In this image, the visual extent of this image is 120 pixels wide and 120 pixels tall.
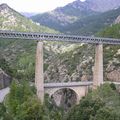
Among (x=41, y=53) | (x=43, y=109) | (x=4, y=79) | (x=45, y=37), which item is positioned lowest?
(x=43, y=109)

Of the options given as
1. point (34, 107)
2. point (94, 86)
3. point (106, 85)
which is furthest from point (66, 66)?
point (34, 107)

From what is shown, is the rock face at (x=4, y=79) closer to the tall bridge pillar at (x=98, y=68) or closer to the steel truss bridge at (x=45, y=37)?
the steel truss bridge at (x=45, y=37)

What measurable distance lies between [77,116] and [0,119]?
1324cm

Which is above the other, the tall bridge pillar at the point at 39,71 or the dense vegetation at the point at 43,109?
the tall bridge pillar at the point at 39,71

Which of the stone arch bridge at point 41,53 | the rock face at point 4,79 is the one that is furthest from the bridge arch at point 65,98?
the rock face at point 4,79

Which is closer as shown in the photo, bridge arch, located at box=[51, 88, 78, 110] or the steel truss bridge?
the steel truss bridge

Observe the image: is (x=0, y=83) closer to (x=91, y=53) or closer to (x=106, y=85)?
(x=106, y=85)

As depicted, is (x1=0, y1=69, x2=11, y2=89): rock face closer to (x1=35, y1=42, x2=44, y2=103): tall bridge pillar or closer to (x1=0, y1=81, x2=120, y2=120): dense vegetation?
(x1=35, y1=42, x2=44, y2=103): tall bridge pillar

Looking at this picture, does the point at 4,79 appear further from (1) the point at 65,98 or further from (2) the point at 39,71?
(2) the point at 39,71

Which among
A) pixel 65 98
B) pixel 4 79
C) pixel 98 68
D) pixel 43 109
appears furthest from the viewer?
pixel 65 98

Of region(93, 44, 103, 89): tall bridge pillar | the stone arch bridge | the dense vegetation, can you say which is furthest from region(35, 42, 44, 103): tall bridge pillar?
region(93, 44, 103, 89): tall bridge pillar

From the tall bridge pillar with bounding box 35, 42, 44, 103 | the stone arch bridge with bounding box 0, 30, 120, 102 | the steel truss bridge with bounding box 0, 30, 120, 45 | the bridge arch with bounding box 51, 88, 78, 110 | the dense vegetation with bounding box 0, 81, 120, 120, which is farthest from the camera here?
the bridge arch with bounding box 51, 88, 78, 110

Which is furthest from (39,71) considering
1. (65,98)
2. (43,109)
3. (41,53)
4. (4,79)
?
(65,98)

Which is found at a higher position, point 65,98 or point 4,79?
point 4,79
